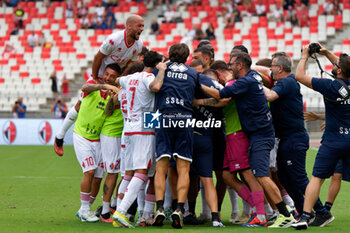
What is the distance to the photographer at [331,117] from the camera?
7438 millimetres

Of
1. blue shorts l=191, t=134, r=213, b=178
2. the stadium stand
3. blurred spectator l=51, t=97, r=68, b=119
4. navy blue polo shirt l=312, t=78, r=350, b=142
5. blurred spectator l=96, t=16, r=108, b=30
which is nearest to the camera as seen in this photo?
navy blue polo shirt l=312, t=78, r=350, b=142

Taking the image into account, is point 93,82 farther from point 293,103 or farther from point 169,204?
point 293,103

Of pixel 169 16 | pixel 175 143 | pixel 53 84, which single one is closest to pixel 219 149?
pixel 175 143

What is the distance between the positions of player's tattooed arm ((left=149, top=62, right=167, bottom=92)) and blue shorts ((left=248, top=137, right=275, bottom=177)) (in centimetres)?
141

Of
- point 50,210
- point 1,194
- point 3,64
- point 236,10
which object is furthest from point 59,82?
point 50,210

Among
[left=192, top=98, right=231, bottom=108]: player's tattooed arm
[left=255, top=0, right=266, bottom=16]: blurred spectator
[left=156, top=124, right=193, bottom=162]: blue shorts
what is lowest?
[left=156, top=124, right=193, bottom=162]: blue shorts

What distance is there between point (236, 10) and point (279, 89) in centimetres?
2294

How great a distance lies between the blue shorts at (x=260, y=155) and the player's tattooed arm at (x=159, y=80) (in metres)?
1.41

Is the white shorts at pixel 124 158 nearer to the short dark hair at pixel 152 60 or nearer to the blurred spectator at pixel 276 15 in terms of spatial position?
the short dark hair at pixel 152 60

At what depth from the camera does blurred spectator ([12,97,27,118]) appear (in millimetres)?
26078

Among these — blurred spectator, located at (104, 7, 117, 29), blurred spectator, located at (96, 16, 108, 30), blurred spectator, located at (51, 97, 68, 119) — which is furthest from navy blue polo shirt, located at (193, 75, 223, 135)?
blurred spectator, located at (96, 16, 108, 30)

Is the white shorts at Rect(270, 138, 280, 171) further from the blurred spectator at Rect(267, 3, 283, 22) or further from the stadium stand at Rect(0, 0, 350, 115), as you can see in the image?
the blurred spectator at Rect(267, 3, 283, 22)

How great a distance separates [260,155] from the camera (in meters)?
7.78

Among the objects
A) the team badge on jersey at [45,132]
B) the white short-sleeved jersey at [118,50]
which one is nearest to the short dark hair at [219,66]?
the white short-sleeved jersey at [118,50]
